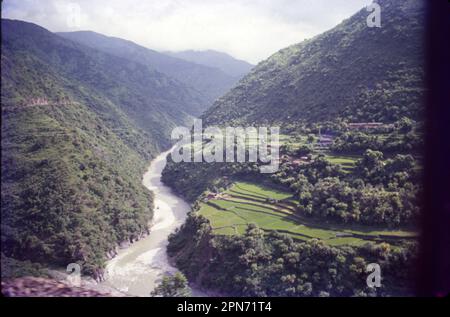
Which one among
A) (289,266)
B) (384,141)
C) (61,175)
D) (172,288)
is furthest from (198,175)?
(172,288)

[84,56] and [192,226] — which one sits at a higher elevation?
[84,56]

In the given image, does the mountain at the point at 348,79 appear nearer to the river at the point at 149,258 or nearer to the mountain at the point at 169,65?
the river at the point at 149,258

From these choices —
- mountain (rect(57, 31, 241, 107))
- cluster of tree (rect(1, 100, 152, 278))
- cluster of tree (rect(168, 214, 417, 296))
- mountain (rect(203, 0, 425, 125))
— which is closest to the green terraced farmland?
mountain (rect(203, 0, 425, 125))

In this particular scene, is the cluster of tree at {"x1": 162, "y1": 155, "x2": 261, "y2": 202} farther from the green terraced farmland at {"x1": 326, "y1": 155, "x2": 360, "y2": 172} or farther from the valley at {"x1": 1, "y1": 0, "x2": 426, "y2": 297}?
the green terraced farmland at {"x1": 326, "y1": 155, "x2": 360, "y2": 172}
